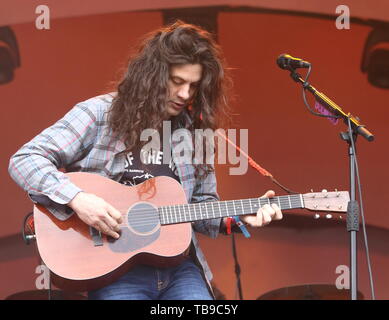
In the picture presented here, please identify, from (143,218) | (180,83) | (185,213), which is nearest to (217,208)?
(185,213)

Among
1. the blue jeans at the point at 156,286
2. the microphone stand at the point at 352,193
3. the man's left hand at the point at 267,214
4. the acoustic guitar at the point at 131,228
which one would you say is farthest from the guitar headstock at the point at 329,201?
the blue jeans at the point at 156,286

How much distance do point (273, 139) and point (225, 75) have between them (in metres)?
1.16

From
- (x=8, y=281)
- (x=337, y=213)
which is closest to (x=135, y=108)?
(x=337, y=213)

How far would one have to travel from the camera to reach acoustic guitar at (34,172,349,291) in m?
2.57

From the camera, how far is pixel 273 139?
4211 millimetres

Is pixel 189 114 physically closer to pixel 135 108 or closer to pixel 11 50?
pixel 135 108

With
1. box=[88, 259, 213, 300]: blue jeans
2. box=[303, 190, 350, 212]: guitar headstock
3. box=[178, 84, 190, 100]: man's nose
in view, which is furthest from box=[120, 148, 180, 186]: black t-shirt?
box=[303, 190, 350, 212]: guitar headstock

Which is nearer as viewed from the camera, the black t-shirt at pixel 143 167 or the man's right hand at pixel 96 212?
the man's right hand at pixel 96 212

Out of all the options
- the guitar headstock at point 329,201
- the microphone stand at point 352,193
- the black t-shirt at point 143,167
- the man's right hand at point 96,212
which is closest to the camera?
the microphone stand at point 352,193

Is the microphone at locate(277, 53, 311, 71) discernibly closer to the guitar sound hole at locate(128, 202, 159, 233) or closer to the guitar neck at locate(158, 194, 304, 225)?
the guitar neck at locate(158, 194, 304, 225)

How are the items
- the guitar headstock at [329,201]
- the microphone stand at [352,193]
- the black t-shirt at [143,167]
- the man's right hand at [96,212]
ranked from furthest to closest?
the black t-shirt at [143,167] < the guitar headstock at [329,201] < the man's right hand at [96,212] < the microphone stand at [352,193]

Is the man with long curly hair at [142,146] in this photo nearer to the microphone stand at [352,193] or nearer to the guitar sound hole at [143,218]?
the guitar sound hole at [143,218]

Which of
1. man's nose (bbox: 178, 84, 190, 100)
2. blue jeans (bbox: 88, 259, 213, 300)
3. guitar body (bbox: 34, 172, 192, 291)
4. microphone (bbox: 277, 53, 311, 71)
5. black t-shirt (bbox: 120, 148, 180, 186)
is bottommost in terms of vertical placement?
blue jeans (bbox: 88, 259, 213, 300)

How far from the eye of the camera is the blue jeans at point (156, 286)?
2613mm
